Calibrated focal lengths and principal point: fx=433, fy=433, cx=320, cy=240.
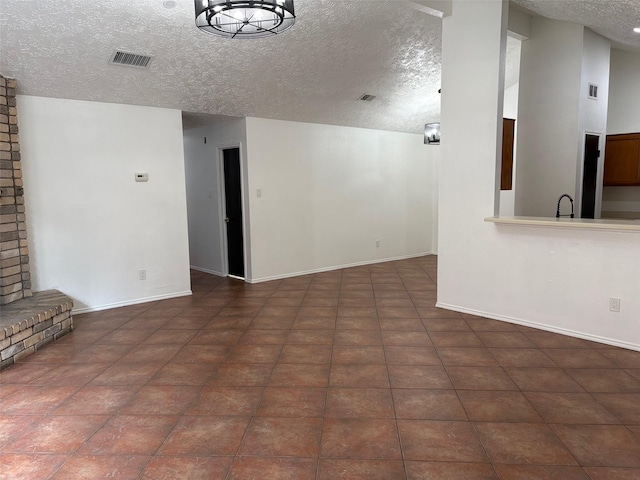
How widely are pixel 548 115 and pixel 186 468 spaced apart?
5.24m

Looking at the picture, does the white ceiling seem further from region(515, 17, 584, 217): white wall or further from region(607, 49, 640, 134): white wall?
region(607, 49, 640, 134): white wall

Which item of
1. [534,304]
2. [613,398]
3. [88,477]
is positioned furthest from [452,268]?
[88,477]

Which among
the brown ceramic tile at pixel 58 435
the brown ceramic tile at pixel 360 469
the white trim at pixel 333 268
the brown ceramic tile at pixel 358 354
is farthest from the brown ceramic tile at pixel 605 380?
the white trim at pixel 333 268

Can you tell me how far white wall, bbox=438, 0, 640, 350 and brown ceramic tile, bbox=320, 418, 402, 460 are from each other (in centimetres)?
228

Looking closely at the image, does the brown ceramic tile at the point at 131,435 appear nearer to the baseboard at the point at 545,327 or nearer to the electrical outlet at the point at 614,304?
the baseboard at the point at 545,327

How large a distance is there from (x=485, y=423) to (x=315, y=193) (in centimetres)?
469

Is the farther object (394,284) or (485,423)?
(394,284)

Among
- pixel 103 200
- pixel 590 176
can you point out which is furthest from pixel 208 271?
pixel 590 176

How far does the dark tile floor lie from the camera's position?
7.04 ft

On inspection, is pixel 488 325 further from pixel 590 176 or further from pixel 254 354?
pixel 590 176

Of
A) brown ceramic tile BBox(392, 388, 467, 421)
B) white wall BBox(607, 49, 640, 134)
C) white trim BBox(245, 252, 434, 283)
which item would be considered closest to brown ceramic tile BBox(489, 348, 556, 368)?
brown ceramic tile BBox(392, 388, 467, 421)

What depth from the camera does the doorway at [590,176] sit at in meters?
5.22

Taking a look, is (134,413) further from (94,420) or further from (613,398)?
(613,398)

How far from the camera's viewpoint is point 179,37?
3936 millimetres
